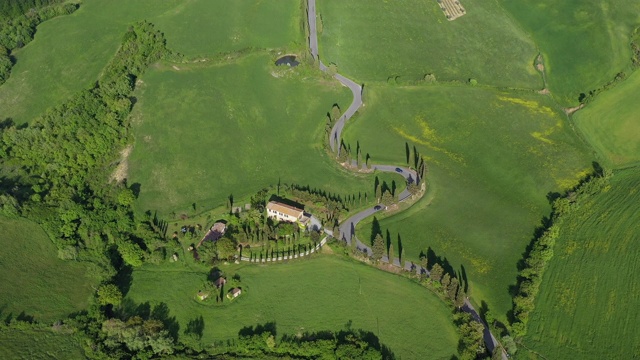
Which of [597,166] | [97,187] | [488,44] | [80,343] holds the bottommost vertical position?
[80,343]

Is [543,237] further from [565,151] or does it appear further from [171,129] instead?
[171,129]

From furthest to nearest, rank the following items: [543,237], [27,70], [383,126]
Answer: [27,70] < [383,126] < [543,237]

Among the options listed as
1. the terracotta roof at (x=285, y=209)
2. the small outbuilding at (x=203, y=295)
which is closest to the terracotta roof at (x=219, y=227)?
the terracotta roof at (x=285, y=209)

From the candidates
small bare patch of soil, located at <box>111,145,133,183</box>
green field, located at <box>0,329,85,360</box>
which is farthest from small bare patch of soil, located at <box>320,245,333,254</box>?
small bare patch of soil, located at <box>111,145,133,183</box>

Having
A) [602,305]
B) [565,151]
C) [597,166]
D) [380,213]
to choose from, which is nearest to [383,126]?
[380,213]

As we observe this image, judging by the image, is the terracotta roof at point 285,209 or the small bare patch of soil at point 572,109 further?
the small bare patch of soil at point 572,109

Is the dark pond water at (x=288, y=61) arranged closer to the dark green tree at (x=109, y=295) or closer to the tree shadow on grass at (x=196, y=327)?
the dark green tree at (x=109, y=295)

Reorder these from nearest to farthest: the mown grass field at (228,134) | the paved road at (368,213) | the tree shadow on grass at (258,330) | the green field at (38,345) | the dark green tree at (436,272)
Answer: the green field at (38,345), the tree shadow on grass at (258,330), the dark green tree at (436,272), the paved road at (368,213), the mown grass field at (228,134)
